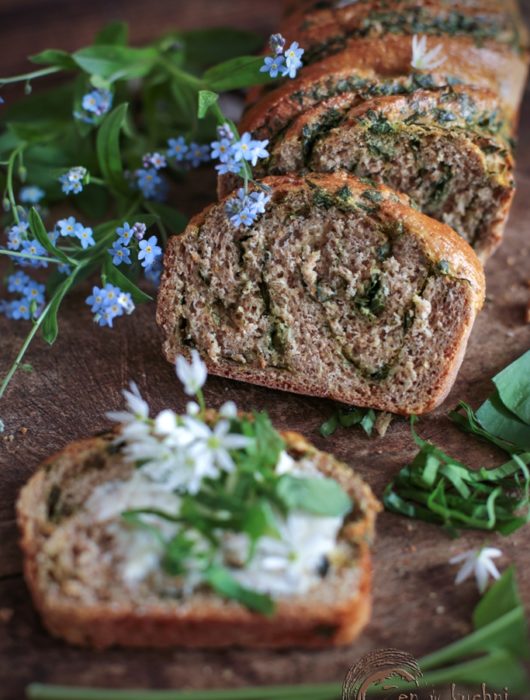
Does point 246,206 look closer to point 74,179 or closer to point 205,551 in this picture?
point 74,179

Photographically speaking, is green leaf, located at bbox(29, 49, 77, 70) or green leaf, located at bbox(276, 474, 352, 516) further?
green leaf, located at bbox(29, 49, 77, 70)

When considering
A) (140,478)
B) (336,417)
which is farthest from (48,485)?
(336,417)

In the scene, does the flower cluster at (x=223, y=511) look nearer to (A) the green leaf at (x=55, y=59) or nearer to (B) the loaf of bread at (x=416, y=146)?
(B) the loaf of bread at (x=416, y=146)

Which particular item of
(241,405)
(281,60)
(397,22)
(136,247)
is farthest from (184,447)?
(397,22)

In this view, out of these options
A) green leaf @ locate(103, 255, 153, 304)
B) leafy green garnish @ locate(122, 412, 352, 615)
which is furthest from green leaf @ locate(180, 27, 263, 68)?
leafy green garnish @ locate(122, 412, 352, 615)

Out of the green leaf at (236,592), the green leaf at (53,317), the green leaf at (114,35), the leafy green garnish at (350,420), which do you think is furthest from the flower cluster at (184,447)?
the green leaf at (114,35)

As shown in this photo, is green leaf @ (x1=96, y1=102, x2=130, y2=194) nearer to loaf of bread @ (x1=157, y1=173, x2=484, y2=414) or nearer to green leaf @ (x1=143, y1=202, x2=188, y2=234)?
green leaf @ (x1=143, y1=202, x2=188, y2=234)

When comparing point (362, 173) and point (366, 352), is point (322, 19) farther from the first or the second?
point (366, 352)
